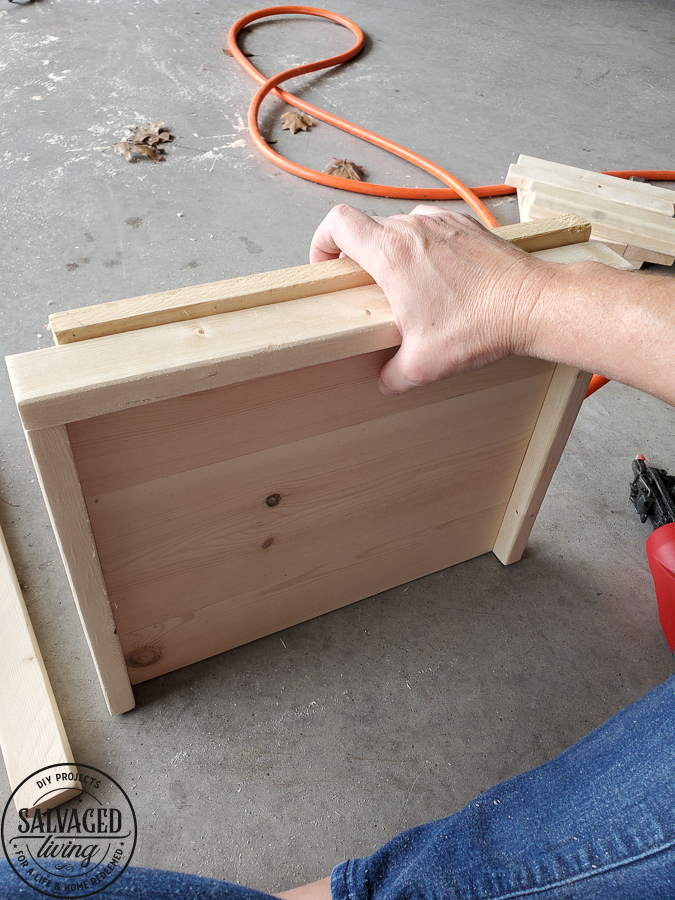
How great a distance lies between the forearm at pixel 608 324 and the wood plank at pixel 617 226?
1.47 metres

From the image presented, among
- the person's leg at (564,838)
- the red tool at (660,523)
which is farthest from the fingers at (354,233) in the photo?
the red tool at (660,523)

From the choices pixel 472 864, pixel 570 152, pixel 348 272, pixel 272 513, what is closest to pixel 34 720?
pixel 272 513

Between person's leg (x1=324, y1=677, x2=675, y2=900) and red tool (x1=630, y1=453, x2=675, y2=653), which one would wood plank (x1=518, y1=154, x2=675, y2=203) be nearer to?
red tool (x1=630, y1=453, x2=675, y2=653)

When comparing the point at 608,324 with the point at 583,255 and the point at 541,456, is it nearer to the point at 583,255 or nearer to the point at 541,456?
the point at 583,255

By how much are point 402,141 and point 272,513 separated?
208 centimetres

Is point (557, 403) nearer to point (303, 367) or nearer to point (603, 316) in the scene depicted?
point (603, 316)

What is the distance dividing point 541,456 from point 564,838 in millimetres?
651

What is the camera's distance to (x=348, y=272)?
2.91 feet

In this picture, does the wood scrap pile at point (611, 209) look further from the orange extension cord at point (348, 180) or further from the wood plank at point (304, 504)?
the wood plank at point (304, 504)

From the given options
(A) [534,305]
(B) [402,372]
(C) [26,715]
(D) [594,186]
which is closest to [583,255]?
(A) [534,305]

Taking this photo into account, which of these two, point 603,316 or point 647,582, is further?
point 647,582

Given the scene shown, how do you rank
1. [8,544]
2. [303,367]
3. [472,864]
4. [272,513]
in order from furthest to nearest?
[8,544]
[272,513]
[303,367]
[472,864]

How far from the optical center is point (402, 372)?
33.6 inches

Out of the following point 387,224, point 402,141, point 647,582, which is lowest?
point 647,582
